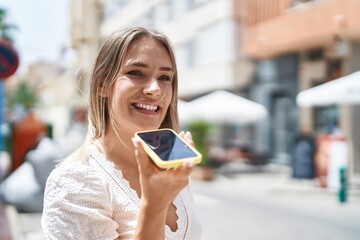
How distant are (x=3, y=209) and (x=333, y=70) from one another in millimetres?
11879

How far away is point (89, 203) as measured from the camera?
128 cm

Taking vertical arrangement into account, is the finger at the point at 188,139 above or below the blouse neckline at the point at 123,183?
above

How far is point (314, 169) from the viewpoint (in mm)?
11922

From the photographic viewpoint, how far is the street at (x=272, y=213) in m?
7.11

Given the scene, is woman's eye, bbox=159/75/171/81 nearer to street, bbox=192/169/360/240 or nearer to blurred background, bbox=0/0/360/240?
blurred background, bbox=0/0/360/240

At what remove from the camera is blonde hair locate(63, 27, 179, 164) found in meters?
1.40

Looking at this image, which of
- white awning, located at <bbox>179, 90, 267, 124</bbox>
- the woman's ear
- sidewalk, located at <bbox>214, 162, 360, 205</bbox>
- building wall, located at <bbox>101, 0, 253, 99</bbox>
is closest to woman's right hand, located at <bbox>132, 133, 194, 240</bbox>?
the woman's ear

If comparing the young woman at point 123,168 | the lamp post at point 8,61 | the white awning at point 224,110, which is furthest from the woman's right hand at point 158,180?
the white awning at point 224,110

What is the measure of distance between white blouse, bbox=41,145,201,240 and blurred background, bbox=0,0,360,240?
1.20ft

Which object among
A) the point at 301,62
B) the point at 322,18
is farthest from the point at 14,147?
the point at 301,62

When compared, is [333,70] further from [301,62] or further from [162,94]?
[162,94]

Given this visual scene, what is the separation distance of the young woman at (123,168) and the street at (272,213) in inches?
216

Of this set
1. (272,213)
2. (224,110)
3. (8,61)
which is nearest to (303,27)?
(224,110)

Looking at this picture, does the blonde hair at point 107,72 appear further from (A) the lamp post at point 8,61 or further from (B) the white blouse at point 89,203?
(A) the lamp post at point 8,61
